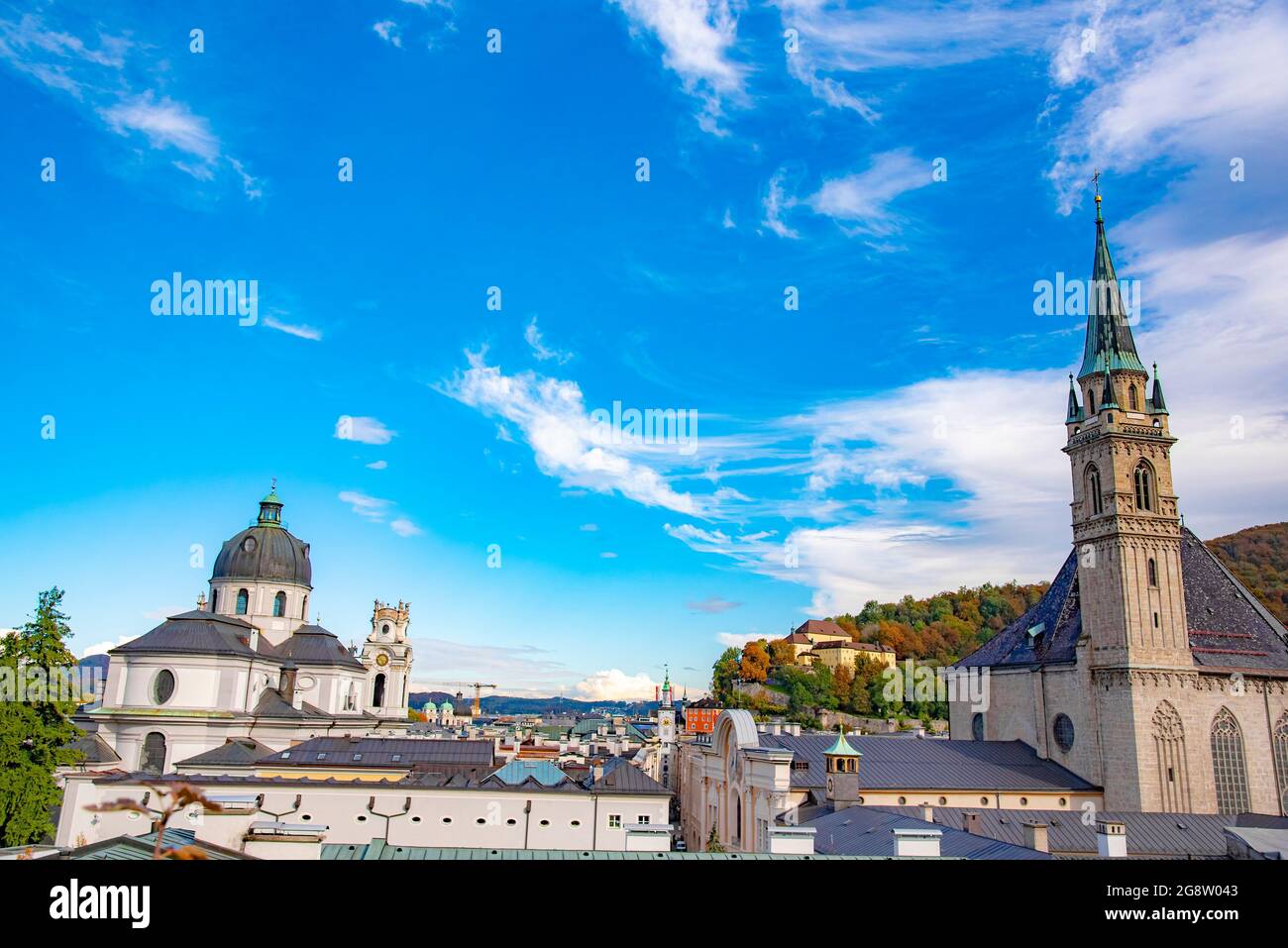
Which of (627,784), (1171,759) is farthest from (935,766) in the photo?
(627,784)

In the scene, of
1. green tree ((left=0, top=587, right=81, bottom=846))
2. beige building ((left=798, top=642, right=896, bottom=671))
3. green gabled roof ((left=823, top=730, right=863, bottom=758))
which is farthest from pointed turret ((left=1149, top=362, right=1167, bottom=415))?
beige building ((left=798, top=642, right=896, bottom=671))

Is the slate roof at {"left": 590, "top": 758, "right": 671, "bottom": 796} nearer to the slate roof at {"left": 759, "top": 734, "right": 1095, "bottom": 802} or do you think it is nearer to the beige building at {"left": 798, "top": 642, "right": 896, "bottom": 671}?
the slate roof at {"left": 759, "top": 734, "right": 1095, "bottom": 802}

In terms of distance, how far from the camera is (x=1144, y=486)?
53.0 meters

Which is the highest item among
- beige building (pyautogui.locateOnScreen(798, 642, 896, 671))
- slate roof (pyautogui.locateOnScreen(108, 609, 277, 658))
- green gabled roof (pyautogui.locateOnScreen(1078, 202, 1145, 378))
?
green gabled roof (pyautogui.locateOnScreen(1078, 202, 1145, 378))

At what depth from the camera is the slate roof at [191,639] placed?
62.8 m

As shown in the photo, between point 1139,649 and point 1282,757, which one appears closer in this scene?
point 1139,649

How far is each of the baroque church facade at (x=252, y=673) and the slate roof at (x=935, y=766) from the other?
3701 cm

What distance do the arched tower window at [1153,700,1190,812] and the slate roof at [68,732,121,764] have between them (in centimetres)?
6178

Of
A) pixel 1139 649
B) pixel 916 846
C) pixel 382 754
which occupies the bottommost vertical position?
pixel 382 754

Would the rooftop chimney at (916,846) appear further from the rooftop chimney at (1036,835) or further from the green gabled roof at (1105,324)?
the green gabled roof at (1105,324)

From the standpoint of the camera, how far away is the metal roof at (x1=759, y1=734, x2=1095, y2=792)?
45.5 meters

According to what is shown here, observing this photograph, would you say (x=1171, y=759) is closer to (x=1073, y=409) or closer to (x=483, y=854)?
(x=1073, y=409)

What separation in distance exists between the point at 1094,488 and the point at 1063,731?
14.0 metres

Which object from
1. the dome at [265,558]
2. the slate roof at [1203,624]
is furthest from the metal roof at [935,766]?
the dome at [265,558]
